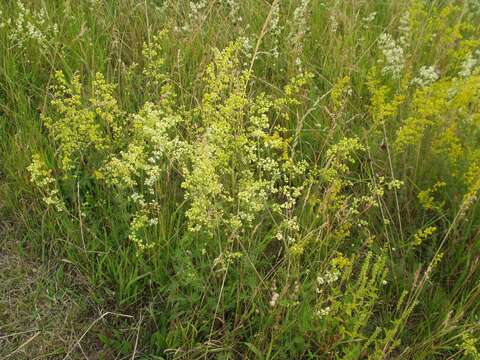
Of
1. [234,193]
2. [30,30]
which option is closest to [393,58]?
[234,193]

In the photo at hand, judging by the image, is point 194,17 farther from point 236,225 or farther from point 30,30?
point 236,225

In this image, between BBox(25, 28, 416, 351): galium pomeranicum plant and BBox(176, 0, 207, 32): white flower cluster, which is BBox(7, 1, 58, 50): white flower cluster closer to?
BBox(25, 28, 416, 351): galium pomeranicum plant

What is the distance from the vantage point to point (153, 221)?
1984mm

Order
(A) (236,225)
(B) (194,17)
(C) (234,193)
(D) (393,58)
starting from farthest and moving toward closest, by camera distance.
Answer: (B) (194,17) < (D) (393,58) < (C) (234,193) < (A) (236,225)

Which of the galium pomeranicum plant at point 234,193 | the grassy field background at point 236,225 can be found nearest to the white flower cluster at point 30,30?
the grassy field background at point 236,225

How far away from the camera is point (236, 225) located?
5.90 ft

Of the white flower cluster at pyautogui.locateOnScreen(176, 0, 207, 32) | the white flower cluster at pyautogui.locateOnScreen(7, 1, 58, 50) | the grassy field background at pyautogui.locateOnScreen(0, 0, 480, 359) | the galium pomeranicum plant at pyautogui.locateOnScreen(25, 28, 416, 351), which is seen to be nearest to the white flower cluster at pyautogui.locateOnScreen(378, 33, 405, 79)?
the grassy field background at pyautogui.locateOnScreen(0, 0, 480, 359)

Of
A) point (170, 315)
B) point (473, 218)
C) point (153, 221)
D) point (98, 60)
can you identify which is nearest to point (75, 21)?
point (98, 60)

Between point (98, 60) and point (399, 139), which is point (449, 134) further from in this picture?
point (98, 60)

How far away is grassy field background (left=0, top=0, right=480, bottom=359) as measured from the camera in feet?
6.23

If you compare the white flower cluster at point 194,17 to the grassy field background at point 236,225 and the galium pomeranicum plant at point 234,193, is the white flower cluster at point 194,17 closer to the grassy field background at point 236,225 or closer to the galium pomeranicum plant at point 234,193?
the grassy field background at point 236,225

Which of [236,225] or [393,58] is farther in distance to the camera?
[393,58]

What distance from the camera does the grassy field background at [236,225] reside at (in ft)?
6.23

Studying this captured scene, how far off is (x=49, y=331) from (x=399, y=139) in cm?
162
